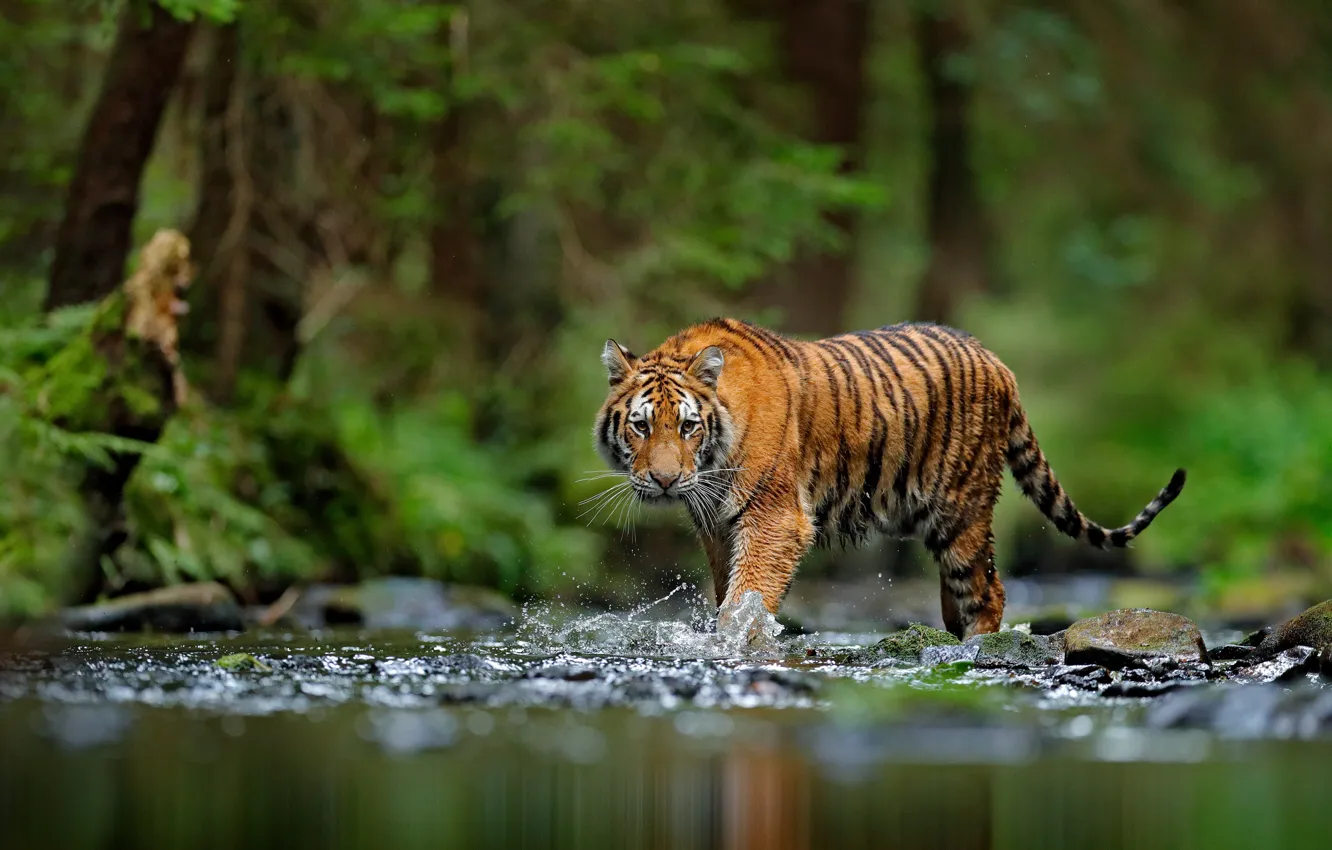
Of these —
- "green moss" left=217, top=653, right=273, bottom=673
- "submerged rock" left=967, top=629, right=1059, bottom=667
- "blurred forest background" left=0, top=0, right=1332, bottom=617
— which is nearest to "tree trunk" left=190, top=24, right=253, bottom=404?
"blurred forest background" left=0, top=0, right=1332, bottom=617

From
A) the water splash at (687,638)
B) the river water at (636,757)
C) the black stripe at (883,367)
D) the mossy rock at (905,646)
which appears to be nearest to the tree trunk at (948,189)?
the black stripe at (883,367)

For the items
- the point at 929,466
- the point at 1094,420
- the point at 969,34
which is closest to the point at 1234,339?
the point at 1094,420

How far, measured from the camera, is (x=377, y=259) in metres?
13.5

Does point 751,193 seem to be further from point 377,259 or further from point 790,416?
point 790,416

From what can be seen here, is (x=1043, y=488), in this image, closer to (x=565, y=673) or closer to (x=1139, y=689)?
(x=1139, y=689)

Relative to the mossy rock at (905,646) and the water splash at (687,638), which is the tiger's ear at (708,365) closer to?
the water splash at (687,638)

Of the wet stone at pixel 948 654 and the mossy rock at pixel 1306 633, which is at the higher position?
the mossy rock at pixel 1306 633

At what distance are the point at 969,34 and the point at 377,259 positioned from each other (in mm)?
7854

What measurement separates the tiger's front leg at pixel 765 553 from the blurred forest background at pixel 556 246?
12.3ft

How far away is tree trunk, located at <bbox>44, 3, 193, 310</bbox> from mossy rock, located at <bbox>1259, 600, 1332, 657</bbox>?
23.3 feet

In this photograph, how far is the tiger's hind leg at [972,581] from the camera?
8469 mm

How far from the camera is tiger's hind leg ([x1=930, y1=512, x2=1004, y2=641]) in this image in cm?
847

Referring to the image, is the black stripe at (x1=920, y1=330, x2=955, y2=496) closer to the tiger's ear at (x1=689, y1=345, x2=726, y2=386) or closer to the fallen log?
the tiger's ear at (x1=689, y1=345, x2=726, y2=386)

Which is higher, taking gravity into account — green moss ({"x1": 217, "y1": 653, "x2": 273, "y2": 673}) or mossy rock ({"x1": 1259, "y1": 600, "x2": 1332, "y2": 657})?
mossy rock ({"x1": 1259, "y1": 600, "x2": 1332, "y2": 657})
